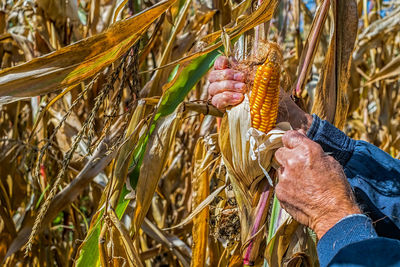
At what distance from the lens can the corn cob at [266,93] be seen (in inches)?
38.0

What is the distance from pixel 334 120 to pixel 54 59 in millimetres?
726

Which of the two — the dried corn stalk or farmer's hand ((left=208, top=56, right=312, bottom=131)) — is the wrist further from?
farmer's hand ((left=208, top=56, right=312, bottom=131))

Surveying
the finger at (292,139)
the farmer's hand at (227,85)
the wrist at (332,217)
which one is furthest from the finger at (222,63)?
the wrist at (332,217)

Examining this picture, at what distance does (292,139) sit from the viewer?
100 cm

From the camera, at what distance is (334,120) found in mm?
1325

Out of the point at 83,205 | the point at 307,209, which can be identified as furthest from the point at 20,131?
the point at 307,209

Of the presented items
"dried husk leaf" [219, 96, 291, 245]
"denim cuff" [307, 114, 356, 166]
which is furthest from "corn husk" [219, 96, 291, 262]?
"denim cuff" [307, 114, 356, 166]

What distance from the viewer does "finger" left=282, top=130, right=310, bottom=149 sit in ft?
3.25

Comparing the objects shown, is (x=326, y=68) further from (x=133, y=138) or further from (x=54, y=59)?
(x=54, y=59)

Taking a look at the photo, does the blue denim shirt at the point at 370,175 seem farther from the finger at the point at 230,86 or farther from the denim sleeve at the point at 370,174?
the finger at the point at 230,86

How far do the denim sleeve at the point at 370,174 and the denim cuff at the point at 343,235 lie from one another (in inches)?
11.3

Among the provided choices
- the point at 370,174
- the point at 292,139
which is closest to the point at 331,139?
the point at 370,174

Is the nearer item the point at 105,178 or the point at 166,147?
the point at 166,147

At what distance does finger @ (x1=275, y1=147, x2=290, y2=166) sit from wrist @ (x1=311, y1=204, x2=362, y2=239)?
0.13m
